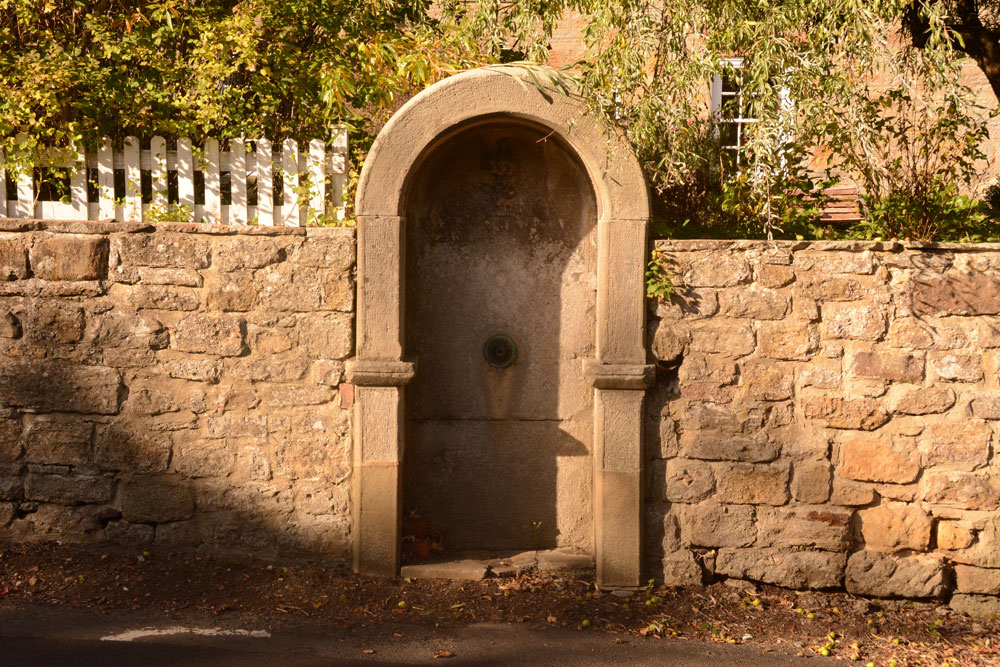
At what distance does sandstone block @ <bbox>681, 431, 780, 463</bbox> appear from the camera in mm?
4434

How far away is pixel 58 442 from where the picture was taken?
4.59m

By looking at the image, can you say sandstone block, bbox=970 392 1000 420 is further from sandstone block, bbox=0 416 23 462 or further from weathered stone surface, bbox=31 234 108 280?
sandstone block, bbox=0 416 23 462

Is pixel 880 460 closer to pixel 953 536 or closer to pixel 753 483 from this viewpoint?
pixel 953 536

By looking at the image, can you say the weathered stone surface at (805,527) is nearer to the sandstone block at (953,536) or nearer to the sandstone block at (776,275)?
the sandstone block at (953,536)

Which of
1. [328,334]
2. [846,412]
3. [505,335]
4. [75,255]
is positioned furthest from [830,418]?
[75,255]

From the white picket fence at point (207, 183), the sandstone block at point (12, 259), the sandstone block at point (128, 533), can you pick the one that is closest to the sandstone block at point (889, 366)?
the white picket fence at point (207, 183)

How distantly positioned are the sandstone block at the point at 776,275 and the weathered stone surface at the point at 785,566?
1.36 metres

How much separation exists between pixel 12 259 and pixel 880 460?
14.8 feet

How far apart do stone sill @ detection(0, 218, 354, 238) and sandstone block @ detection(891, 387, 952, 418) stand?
2.88 meters

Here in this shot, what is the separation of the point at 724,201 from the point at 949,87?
124 cm

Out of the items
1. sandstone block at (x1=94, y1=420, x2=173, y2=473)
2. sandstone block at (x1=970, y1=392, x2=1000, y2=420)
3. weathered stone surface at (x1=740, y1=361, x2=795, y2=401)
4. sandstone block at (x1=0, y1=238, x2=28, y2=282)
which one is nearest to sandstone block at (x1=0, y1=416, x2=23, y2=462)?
sandstone block at (x1=94, y1=420, x2=173, y2=473)

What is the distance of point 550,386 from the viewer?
15.8ft

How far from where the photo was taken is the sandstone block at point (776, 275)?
4.39m

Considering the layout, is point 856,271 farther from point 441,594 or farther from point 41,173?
point 41,173
